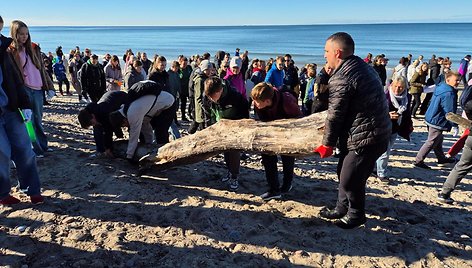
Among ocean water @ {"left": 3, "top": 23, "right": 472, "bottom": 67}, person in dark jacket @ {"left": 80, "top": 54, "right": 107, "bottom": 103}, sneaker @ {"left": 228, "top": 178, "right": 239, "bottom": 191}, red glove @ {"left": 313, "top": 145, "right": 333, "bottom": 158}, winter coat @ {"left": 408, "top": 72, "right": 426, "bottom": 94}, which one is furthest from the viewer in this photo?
ocean water @ {"left": 3, "top": 23, "right": 472, "bottom": 67}

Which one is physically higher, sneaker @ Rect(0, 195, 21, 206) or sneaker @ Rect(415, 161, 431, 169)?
sneaker @ Rect(0, 195, 21, 206)

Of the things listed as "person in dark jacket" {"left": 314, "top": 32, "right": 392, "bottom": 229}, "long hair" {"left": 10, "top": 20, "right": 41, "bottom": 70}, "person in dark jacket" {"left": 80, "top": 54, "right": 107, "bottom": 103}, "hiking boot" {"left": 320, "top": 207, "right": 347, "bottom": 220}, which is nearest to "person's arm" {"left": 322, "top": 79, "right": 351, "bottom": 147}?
"person in dark jacket" {"left": 314, "top": 32, "right": 392, "bottom": 229}

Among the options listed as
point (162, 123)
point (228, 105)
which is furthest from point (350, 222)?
point (162, 123)

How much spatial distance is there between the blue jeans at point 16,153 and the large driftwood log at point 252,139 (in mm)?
1570

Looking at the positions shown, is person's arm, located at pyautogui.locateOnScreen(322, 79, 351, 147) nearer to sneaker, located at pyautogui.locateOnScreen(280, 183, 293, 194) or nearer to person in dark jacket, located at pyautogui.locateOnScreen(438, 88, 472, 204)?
sneaker, located at pyautogui.locateOnScreen(280, 183, 293, 194)

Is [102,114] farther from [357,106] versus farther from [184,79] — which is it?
[184,79]

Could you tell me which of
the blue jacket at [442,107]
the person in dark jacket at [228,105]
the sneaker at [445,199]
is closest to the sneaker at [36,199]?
the person in dark jacket at [228,105]

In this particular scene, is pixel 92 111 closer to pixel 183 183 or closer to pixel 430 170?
pixel 183 183

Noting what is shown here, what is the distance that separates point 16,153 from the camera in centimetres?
394

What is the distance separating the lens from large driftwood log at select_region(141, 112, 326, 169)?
12.7 feet

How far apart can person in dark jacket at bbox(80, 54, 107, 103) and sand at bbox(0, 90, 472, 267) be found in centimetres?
450

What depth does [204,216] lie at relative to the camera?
13.4ft

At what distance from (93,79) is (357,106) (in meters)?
8.07

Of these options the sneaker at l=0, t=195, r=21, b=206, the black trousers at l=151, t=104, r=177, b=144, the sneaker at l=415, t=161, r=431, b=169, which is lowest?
the sneaker at l=415, t=161, r=431, b=169
